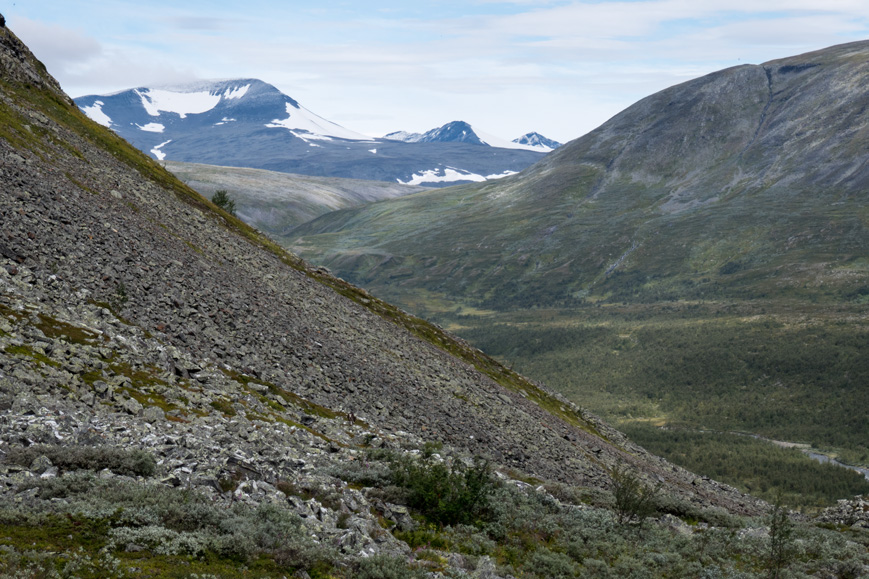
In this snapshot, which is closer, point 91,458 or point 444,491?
point 91,458

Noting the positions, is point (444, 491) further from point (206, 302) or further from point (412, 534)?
point (206, 302)

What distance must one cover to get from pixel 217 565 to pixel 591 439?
45363 mm

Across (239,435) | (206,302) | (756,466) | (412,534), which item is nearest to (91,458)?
(239,435)

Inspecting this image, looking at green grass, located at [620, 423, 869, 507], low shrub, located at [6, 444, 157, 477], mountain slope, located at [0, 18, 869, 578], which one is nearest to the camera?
mountain slope, located at [0, 18, 869, 578]

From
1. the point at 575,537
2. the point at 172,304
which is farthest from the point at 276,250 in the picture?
the point at 575,537

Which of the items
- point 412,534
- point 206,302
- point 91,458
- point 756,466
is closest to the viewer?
point 91,458

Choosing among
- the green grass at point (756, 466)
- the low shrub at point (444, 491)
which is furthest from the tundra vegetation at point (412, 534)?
the green grass at point (756, 466)

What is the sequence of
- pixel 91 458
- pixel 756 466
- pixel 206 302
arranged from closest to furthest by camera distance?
pixel 91 458, pixel 206 302, pixel 756 466

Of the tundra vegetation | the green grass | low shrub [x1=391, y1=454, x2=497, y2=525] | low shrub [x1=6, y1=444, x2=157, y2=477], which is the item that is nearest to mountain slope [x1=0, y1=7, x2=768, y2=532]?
low shrub [x1=6, y1=444, x2=157, y2=477]

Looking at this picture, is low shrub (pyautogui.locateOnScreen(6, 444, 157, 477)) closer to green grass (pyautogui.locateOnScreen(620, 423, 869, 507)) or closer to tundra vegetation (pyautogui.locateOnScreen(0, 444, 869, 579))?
tundra vegetation (pyautogui.locateOnScreen(0, 444, 869, 579))

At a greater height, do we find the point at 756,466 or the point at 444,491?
the point at 444,491

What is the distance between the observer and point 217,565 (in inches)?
588

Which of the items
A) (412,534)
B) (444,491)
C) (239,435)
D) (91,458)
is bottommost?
(412,534)

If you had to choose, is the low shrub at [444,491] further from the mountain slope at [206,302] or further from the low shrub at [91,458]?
the mountain slope at [206,302]
